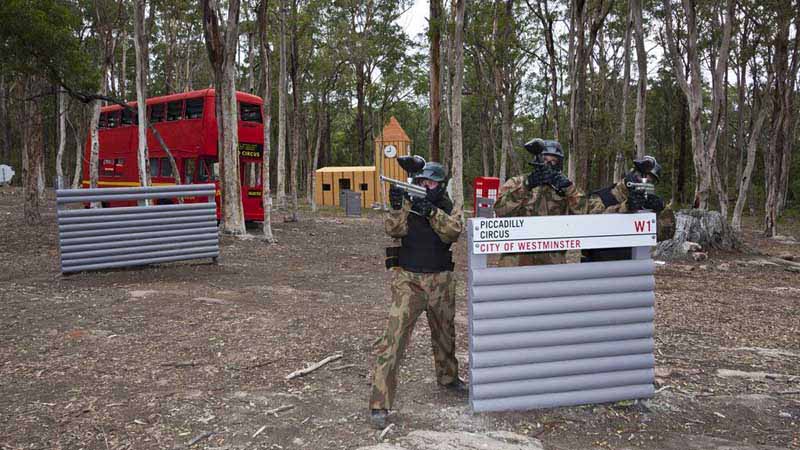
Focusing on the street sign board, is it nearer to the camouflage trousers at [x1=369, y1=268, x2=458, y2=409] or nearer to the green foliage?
the camouflage trousers at [x1=369, y1=268, x2=458, y2=409]

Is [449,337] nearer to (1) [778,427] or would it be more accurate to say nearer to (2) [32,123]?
(1) [778,427]

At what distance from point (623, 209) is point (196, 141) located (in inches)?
587

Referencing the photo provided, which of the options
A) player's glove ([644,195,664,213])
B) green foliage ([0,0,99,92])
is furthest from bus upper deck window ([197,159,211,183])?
player's glove ([644,195,664,213])

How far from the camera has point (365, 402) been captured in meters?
4.45

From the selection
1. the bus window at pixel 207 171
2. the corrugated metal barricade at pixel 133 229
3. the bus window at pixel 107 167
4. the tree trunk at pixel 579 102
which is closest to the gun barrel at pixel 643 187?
the corrugated metal barricade at pixel 133 229

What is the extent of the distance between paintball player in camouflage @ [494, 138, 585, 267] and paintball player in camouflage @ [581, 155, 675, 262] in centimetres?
22

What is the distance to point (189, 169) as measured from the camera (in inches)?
688

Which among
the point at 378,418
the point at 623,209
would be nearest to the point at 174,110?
the point at 623,209

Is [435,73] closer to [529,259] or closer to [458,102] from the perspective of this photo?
[458,102]

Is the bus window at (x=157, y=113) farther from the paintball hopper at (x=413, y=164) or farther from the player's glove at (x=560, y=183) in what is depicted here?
the player's glove at (x=560, y=183)

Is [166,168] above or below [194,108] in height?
below

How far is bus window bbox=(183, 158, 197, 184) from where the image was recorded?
17356 millimetres

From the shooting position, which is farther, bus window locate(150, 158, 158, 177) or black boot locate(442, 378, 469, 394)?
bus window locate(150, 158, 158, 177)

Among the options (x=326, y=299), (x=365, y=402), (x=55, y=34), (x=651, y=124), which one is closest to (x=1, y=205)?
(x=55, y=34)
